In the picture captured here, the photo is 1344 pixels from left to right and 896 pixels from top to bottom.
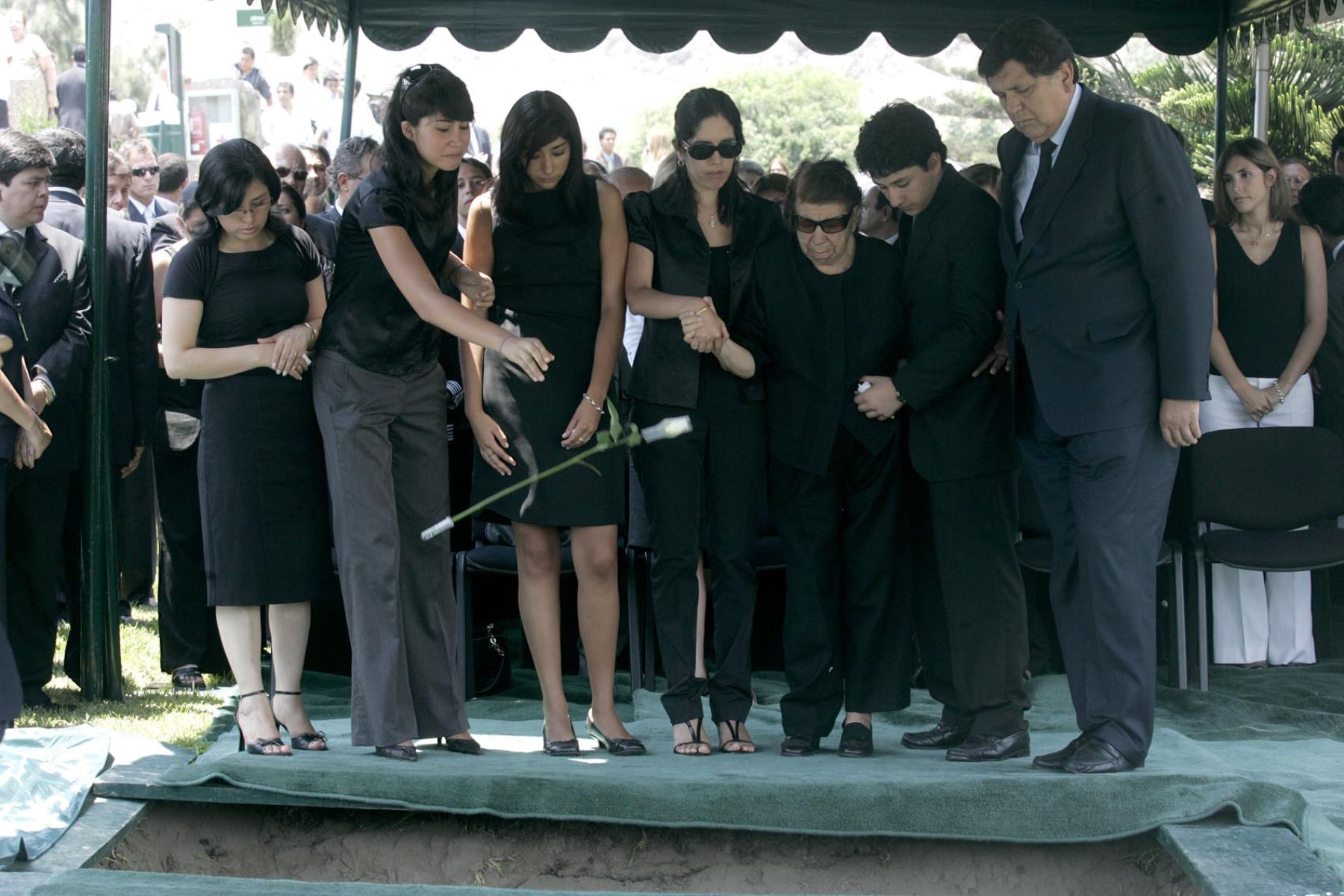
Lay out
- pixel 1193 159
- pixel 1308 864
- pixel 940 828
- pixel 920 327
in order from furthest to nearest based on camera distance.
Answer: pixel 1193 159
pixel 920 327
pixel 940 828
pixel 1308 864

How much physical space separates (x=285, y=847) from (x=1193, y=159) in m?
16.1

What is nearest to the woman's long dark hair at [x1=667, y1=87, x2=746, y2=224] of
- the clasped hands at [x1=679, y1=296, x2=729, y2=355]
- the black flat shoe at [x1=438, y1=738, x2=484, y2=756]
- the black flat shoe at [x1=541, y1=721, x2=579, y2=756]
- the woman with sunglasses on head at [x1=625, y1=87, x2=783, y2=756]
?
the woman with sunglasses on head at [x1=625, y1=87, x2=783, y2=756]

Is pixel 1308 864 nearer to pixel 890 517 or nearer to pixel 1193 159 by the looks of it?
pixel 890 517

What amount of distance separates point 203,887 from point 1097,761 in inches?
87.4

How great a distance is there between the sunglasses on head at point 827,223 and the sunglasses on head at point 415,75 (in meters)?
1.10

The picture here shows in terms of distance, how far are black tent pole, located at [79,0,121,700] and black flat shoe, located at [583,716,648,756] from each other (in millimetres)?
2195

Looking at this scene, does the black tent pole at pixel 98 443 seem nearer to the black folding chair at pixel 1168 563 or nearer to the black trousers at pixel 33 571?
the black trousers at pixel 33 571

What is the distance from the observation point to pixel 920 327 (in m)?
4.64

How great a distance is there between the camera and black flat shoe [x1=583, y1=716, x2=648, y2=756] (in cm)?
477

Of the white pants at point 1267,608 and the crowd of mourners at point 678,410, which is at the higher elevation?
the crowd of mourners at point 678,410

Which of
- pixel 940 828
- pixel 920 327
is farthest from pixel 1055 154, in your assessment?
pixel 940 828

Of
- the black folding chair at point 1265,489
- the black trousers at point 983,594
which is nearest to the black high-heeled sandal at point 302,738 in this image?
the black trousers at point 983,594

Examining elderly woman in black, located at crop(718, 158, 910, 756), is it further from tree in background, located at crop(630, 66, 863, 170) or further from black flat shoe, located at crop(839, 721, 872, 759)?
tree in background, located at crop(630, 66, 863, 170)

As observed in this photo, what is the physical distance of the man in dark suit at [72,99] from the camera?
13758 mm
